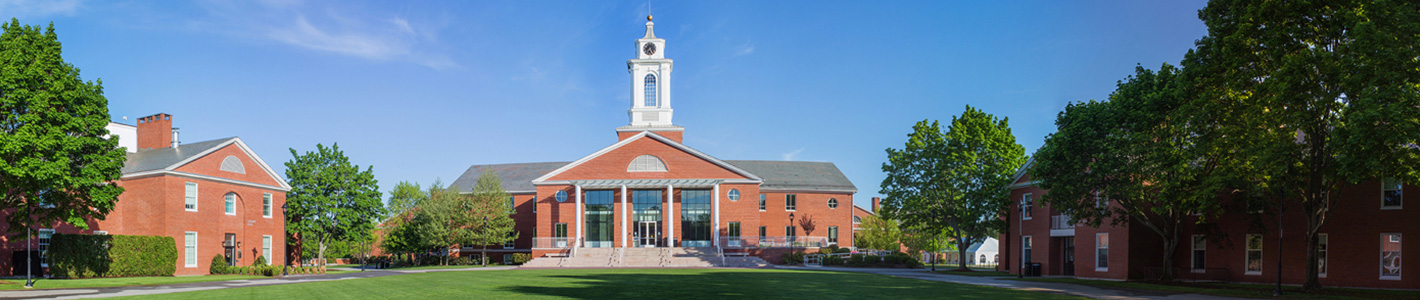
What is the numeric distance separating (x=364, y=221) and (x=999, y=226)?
117 ft

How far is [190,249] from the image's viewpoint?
40.6 metres

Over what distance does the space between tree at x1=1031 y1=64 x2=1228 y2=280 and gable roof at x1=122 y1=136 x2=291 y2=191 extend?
119 feet

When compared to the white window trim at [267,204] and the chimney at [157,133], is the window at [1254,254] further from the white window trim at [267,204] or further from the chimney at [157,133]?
the chimney at [157,133]

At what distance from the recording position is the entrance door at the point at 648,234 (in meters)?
61.5

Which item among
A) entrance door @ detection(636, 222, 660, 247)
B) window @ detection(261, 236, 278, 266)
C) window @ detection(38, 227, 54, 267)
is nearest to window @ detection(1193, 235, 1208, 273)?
entrance door @ detection(636, 222, 660, 247)

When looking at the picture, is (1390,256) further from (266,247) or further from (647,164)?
(266,247)

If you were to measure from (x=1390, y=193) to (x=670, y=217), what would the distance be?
3952cm

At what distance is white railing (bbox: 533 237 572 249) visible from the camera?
59.0 m

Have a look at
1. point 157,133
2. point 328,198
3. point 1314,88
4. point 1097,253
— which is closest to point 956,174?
point 1097,253

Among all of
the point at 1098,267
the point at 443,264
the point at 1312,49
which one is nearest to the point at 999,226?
the point at 1098,267

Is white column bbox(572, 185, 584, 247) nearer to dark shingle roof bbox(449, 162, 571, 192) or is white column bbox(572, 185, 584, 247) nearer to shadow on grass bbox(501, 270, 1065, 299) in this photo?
dark shingle roof bbox(449, 162, 571, 192)

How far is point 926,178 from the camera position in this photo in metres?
48.1

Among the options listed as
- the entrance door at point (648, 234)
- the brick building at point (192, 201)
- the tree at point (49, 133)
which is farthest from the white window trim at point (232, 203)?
the entrance door at point (648, 234)

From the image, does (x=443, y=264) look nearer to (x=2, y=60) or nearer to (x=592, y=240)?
(x=592, y=240)
